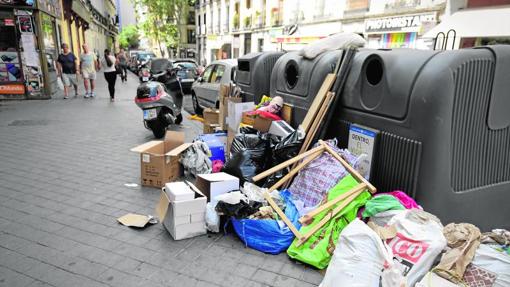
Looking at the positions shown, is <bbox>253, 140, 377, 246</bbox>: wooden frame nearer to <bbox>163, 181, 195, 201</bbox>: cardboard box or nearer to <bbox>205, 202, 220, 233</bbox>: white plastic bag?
<bbox>205, 202, 220, 233</bbox>: white plastic bag

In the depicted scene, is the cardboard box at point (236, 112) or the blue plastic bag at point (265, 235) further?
the cardboard box at point (236, 112)

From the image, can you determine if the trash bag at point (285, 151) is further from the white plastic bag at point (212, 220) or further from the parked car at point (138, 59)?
the parked car at point (138, 59)

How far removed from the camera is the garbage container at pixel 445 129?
8.82ft

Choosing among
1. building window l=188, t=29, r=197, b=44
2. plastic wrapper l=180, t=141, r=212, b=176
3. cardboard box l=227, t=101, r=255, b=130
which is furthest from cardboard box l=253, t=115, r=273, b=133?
building window l=188, t=29, r=197, b=44

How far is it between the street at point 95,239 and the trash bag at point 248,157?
86cm

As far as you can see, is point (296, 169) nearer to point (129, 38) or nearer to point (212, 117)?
point (212, 117)

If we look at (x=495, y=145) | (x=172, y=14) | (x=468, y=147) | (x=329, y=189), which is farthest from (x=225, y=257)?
(x=172, y=14)

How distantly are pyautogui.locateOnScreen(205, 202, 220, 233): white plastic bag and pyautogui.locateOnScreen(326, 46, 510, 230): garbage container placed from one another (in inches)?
60.5

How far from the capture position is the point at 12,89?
10.5m

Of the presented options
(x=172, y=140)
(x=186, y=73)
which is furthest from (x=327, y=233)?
(x=186, y=73)

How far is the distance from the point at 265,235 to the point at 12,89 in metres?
10.9

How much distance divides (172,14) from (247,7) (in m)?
17.4

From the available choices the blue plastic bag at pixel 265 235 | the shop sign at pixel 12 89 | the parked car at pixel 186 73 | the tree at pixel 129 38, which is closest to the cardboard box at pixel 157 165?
the blue plastic bag at pixel 265 235

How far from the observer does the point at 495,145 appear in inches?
121
